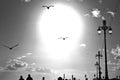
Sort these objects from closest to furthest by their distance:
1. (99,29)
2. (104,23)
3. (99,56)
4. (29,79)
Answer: (29,79), (99,29), (104,23), (99,56)

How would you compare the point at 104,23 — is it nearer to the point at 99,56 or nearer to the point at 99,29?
the point at 99,29

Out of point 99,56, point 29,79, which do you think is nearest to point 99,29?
point 29,79

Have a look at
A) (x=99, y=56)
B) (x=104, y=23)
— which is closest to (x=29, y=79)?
(x=104, y=23)

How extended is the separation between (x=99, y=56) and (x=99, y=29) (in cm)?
2028

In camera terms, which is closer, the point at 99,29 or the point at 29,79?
the point at 29,79

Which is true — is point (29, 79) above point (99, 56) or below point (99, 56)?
below

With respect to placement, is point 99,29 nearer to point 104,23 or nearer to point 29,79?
point 104,23

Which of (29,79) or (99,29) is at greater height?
(99,29)

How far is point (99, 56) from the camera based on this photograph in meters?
40.7

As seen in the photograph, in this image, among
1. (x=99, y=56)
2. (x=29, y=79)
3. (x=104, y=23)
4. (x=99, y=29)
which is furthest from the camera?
(x=99, y=56)

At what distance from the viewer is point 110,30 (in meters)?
20.5

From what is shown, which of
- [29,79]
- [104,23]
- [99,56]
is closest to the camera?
[29,79]

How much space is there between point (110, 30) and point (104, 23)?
2168mm

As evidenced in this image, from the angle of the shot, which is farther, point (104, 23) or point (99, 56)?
point (99, 56)
